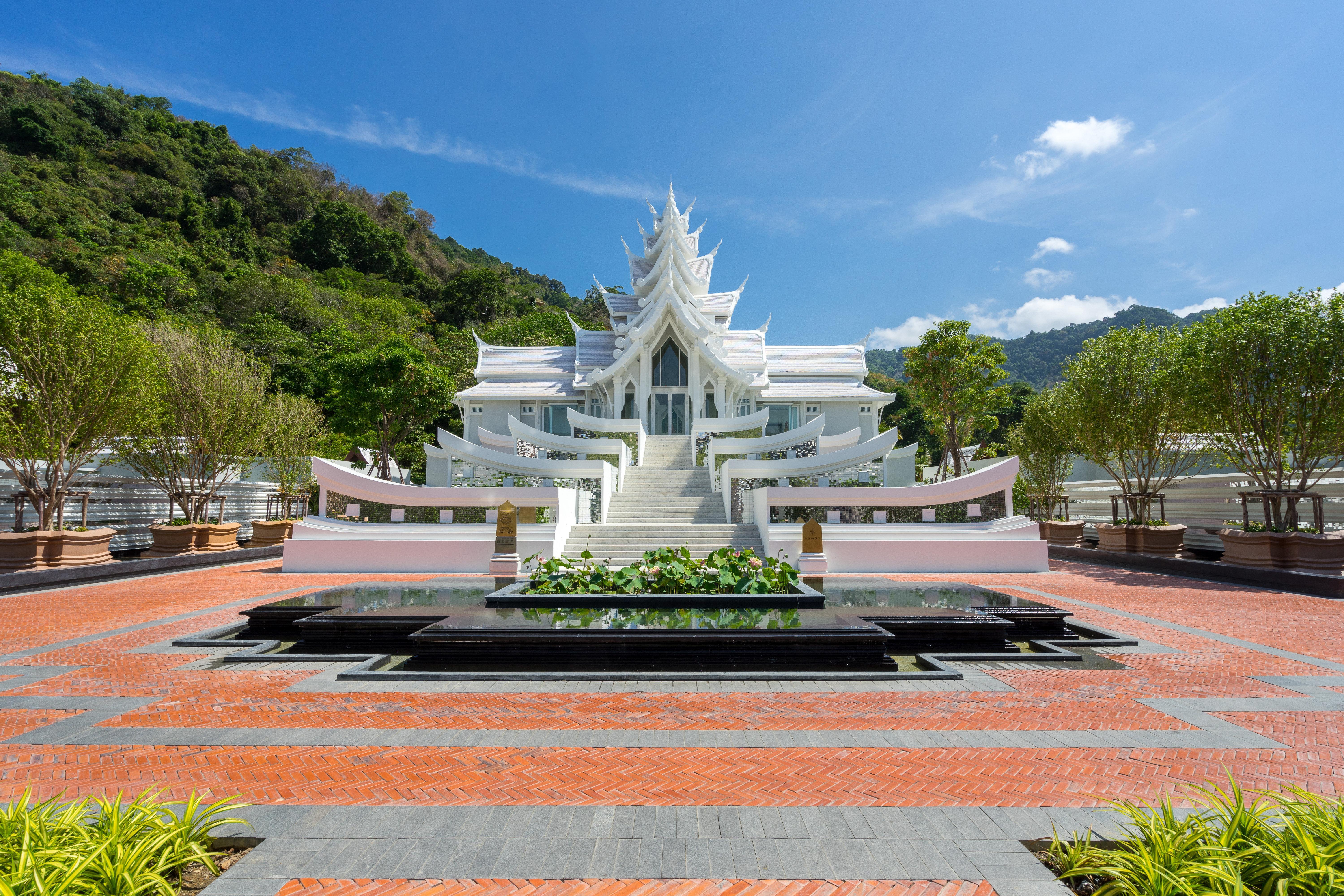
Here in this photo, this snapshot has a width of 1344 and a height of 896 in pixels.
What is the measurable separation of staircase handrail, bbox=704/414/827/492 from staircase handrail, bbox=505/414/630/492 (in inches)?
110

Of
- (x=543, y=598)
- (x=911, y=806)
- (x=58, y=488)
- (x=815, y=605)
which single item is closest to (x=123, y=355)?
(x=58, y=488)

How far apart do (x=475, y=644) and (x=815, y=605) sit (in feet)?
14.2

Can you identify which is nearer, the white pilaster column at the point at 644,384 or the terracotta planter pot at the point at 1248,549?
the terracotta planter pot at the point at 1248,549

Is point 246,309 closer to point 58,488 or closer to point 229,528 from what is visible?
point 229,528

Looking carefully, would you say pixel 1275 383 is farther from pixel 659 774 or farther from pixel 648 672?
pixel 659 774

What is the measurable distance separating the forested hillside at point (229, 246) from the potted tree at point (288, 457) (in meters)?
4.86

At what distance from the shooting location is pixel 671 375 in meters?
28.7

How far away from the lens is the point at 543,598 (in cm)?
884

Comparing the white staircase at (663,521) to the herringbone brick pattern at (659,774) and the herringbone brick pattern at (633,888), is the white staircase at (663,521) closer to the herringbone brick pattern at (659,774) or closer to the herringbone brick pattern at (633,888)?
the herringbone brick pattern at (659,774)

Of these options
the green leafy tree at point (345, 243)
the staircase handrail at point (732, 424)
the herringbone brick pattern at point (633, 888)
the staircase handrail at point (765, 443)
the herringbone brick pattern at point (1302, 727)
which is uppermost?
the green leafy tree at point (345, 243)

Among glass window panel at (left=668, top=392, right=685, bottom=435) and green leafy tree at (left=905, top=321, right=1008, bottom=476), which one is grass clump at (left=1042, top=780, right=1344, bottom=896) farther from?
green leafy tree at (left=905, top=321, right=1008, bottom=476)

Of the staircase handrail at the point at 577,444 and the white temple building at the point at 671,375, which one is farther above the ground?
the white temple building at the point at 671,375

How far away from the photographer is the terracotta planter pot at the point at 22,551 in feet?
44.5

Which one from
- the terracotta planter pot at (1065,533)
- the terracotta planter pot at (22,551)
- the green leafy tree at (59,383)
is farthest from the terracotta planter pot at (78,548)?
the terracotta planter pot at (1065,533)
